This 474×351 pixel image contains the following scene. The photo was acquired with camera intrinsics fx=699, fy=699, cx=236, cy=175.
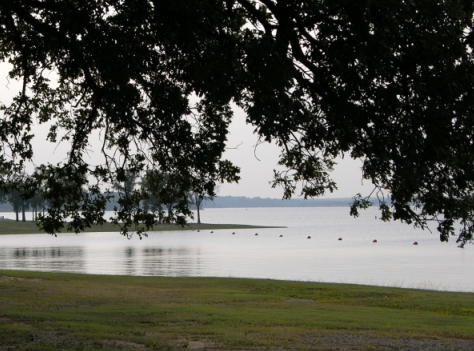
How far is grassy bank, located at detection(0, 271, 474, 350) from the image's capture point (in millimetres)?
11727

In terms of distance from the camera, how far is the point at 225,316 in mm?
15109

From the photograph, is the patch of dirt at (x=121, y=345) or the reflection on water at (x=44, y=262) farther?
the reflection on water at (x=44, y=262)

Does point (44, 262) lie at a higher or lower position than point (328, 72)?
lower

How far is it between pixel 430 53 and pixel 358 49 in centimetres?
108

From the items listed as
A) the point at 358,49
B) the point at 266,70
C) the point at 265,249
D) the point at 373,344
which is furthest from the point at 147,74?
the point at 265,249

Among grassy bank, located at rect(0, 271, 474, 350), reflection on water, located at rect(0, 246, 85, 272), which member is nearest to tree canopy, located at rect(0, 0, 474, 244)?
grassy bank, located at rect(0, 271, 474, 350)

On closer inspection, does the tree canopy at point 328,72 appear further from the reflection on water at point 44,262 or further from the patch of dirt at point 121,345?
the reflection on water at point 44,262

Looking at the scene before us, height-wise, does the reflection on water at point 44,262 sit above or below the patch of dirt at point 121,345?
below

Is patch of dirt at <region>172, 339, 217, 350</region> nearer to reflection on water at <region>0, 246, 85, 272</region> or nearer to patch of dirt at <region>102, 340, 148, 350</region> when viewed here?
patch of dirt at <region>102, 340, 148, 350</region>

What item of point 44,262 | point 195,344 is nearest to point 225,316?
point 195,344

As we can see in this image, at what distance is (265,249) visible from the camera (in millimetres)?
54781

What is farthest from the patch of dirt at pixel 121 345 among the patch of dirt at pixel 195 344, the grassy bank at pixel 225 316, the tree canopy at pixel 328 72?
the tree canopy at pixel 328 72

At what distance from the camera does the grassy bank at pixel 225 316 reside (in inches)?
462

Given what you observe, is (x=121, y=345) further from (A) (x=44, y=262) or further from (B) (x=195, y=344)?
(A) (x=44, y=262)
